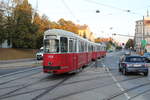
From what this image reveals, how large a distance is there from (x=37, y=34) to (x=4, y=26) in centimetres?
1029

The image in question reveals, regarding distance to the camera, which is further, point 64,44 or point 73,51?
point 73,51

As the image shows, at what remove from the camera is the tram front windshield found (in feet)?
49.0

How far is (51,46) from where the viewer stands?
1503 cm

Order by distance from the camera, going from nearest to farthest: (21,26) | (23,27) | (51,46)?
(51,46), (21,26), (23,27)

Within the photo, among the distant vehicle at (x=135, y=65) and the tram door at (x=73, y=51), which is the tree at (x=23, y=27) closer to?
the tram door at (x=73, y=51)

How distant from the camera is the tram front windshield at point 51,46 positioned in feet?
49.0

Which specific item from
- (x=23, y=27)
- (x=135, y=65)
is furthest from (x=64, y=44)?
(x=23, y=27)

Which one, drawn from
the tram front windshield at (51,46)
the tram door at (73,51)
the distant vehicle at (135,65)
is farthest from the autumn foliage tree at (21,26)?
the tram front windshield at (51,46)

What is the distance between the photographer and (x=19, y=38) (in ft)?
191

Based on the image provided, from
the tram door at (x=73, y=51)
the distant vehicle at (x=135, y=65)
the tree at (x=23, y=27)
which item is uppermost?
the tree at (x=23, y=27)

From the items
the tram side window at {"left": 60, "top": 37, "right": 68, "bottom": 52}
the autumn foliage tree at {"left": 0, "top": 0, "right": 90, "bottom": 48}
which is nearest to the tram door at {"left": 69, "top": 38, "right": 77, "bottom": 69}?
the tram side window at {"left": 60, "top": 37, "right": 68, "bottom": 52}

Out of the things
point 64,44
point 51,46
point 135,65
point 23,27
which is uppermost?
point 23,27

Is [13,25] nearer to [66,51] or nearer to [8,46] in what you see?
[8,46]

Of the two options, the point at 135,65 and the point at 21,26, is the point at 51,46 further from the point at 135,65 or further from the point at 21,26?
the point at 21,26
